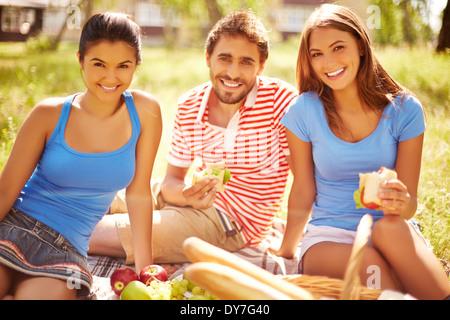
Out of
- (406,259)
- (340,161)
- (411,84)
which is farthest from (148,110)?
(411,84)

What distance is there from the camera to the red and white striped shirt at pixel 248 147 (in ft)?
11.4

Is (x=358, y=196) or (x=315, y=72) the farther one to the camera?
(x=315, y=72)

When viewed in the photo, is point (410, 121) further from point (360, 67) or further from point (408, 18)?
point (408, 18)

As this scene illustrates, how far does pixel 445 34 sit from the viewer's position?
375 inches

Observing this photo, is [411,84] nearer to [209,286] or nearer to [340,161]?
Answer: [340,161]

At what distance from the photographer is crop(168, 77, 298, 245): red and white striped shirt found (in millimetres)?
3479

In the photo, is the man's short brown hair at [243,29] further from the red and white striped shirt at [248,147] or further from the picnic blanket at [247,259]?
the picnic blanket at [247,259]

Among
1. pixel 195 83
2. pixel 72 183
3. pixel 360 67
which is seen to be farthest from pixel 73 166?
pixel 195 83

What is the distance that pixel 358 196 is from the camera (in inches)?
102

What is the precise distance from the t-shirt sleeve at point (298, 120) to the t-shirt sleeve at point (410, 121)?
0.56 metres

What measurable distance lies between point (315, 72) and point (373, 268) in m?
1.28

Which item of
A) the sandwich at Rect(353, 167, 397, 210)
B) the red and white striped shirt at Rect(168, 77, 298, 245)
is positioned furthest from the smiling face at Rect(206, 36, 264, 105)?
the sandwich at Rect(353, 167, 397, 210)

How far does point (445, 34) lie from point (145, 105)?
27.9 feet

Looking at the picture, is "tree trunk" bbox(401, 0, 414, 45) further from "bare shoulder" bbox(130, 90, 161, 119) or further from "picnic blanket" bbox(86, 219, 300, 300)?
"bare shoulder" bbox(130, 90, 161, 119)
